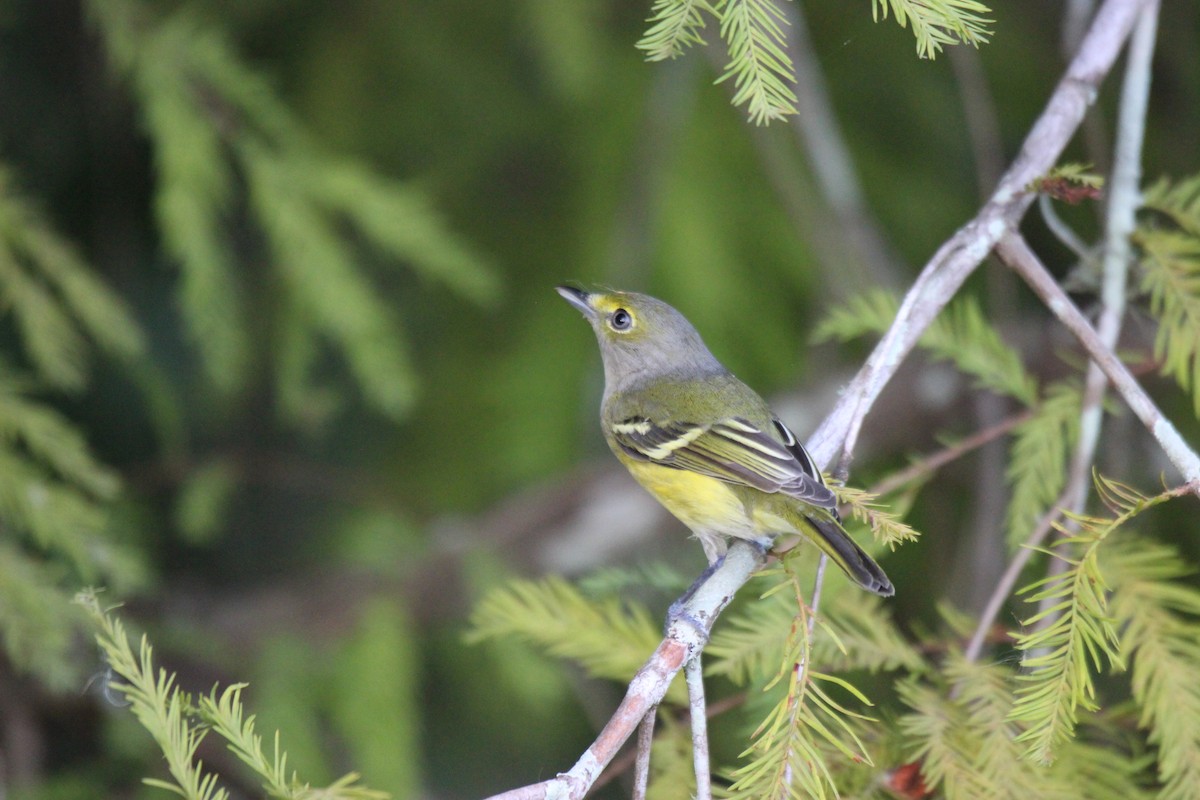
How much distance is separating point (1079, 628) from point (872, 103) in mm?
3128

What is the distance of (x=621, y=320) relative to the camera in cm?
307

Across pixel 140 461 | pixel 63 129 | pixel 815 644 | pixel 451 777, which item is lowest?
pixel 815 644

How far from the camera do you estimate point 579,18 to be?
3285mm

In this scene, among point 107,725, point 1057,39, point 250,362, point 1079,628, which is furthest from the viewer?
point 1057,39

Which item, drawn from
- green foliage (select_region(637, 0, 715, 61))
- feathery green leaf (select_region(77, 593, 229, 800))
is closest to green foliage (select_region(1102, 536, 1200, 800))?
green foliage (select_region(637, 0, 715, 61))

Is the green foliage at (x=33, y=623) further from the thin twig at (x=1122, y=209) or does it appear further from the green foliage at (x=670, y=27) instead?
the thin twig at (x=1122, y=209)

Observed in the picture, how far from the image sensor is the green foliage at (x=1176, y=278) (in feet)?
6.91

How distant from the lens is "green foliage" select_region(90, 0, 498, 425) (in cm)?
281

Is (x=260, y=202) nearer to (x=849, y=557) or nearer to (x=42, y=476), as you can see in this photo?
(x=42, y=476)

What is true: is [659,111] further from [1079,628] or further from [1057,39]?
[1079,628]

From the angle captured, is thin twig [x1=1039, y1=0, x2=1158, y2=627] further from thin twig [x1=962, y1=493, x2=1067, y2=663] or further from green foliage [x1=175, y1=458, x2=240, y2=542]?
green foliage [x1=175, y1=458, x2=240, y2=542]

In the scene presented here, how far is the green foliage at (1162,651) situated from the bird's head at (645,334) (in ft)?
4.34

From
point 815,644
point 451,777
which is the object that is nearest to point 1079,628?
point 815,644

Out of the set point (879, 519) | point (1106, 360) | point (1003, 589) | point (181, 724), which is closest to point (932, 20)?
point (1106, 360)
